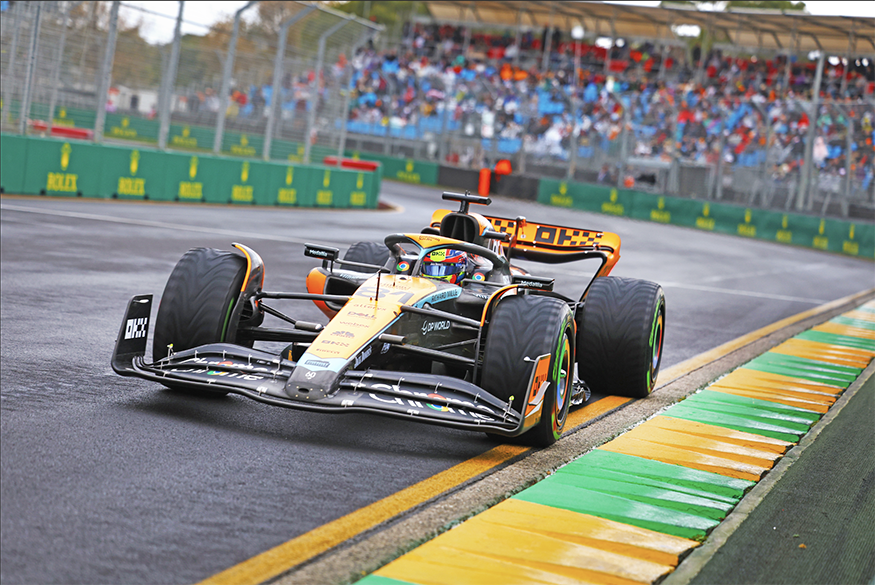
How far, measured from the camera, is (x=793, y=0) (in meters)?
57.5

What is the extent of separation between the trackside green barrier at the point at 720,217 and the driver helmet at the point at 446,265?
74.4 ft

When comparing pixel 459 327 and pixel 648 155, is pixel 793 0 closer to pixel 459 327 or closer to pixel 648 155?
pixel 648 155

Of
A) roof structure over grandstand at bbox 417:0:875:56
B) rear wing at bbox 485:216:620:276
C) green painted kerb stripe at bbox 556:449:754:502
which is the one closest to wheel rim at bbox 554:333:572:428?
green painted kerb stripe at bbox 556:449:754:502

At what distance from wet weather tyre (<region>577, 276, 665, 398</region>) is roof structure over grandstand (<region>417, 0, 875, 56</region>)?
31627 mm

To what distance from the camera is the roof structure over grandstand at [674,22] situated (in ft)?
116

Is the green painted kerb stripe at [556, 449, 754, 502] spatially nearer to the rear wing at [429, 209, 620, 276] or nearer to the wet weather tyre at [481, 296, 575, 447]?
the wet weather tyre at [481, 296, 575, 447]

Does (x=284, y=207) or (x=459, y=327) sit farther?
(x=284, y=207)

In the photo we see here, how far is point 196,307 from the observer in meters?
5.44

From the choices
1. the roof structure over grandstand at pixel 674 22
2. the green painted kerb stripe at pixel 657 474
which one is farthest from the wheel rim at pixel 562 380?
the roof structure over grandstand at pixel 674 22

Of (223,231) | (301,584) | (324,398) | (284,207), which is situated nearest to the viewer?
(301,584)

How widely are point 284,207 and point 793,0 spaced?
45374mm

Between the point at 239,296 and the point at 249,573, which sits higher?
the point at 239,296

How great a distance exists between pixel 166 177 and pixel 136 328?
1408 cm

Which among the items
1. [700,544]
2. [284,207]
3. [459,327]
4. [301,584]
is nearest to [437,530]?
[301,584]
